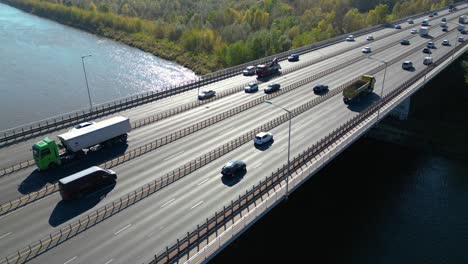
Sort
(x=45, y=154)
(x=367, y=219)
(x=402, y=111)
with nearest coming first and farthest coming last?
(x=45, y=154), (x=367, y=219), (x=402, y=111)

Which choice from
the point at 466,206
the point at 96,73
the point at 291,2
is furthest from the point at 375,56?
the point at 291,2

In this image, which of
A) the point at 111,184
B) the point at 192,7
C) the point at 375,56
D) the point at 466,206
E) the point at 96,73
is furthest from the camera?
the point at 192,7

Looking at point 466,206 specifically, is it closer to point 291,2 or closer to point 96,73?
point 96,73

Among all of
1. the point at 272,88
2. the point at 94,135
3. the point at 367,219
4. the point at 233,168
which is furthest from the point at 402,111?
the point at 94,135

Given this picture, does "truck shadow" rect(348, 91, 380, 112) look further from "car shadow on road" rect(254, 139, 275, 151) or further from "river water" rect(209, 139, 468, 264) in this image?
"car shadow on road" rect(254, 139, 275, 151)

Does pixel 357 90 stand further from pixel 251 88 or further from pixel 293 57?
pixel 293 57

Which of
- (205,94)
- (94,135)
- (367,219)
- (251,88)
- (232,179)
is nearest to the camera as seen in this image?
(232,179)

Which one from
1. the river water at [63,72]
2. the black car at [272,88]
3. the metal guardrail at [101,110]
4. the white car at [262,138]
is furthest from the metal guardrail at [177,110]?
the river water at [63,72]
